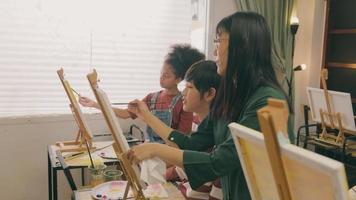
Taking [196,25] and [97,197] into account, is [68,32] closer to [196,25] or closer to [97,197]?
[196,25]

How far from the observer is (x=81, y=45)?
2.82 metres

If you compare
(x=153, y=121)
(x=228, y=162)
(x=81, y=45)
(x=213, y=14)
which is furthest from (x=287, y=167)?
(x=213, y=14)

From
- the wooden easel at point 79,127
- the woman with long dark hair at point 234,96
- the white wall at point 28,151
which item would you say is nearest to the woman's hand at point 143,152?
the woman with long dark hair at point 234,96

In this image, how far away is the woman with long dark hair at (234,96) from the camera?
3.52ft

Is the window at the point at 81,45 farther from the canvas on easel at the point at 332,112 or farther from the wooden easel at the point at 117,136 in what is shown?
the wooden easel at the point at 117,136

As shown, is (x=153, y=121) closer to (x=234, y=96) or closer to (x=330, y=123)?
(x=234, y=96)

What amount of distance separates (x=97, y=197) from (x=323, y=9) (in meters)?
3.41

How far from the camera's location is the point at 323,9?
12.8 ft

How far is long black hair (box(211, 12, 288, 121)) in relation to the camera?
3.82ft

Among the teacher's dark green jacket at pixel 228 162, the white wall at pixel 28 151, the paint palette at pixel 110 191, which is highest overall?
the teacher's dark green jacket at pixel 228 162

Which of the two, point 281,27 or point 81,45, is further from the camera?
point 281,27

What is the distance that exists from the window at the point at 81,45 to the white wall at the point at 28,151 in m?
0.09

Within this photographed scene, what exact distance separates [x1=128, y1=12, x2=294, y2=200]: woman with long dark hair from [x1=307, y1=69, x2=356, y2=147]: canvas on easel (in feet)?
7.08

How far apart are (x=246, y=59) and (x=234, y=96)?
5.5 inches
